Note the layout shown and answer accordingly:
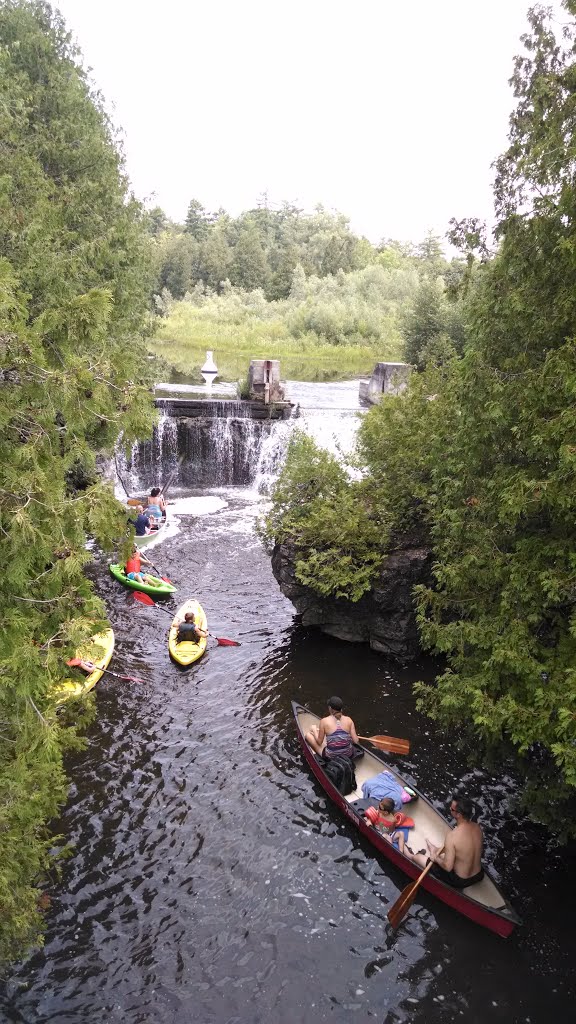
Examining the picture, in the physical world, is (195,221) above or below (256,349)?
above

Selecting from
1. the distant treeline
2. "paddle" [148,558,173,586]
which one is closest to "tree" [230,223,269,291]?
the distant treeline

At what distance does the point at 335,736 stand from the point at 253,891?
235 centimetres

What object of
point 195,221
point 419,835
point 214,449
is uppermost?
point 195,221

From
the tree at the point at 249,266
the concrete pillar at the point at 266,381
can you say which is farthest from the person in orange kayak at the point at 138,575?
the tree at the point at 249,266

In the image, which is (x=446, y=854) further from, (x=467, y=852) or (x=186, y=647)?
(x=186, y=647)

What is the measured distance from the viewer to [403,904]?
6.88 metres

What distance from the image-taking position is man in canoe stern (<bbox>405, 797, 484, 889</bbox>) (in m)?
7.04

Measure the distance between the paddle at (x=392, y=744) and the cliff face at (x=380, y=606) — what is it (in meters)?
2.57

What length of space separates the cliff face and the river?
772 millimetres

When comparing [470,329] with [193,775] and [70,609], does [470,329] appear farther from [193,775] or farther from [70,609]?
[193,775]

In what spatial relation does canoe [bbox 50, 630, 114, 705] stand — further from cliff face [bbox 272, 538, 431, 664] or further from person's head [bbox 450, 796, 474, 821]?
person's head [bbox 450, 796, 474, 821]

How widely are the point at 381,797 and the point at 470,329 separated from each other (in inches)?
232

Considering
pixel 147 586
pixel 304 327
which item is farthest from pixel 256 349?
pixel 147 586

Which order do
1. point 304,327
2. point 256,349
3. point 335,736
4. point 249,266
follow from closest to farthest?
1. point 335,736
2. point 256,349
3. point 304,327
4. point 249,266
